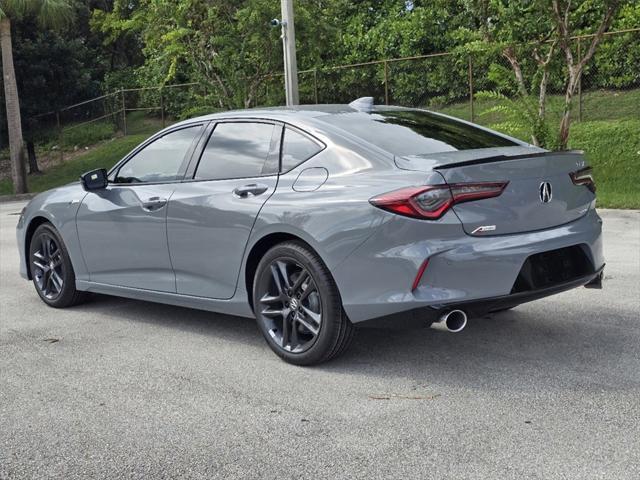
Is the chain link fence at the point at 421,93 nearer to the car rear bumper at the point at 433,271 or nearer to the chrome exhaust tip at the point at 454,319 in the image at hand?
the car rear bumper at the point at 433,271

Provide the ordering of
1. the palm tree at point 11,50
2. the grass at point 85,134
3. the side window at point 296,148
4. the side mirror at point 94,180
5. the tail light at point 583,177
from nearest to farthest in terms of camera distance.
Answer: the tail light at point 583,177 → the side window at point 296,148 → the side mirror at point 94,180 → the palm tree at point 11,50 → the grass at point 85,134

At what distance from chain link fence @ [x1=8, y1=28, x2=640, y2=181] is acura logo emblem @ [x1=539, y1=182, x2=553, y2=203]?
10.0 metres

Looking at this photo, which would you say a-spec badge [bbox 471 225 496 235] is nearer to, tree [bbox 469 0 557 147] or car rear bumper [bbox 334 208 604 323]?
car rear bumper [bbox 334 208 604 323]

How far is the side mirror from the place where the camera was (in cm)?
639

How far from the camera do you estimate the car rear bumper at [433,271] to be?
4430 mm

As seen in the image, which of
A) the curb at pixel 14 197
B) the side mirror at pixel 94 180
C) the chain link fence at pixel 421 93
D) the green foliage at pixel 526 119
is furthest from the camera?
the curb at pixel 14 197

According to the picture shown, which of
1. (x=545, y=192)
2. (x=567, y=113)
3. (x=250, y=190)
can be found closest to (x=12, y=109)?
(x=567, y=113)

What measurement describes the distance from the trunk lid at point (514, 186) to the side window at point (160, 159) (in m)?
1.87

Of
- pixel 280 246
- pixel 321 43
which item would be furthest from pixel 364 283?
pixel 321 43

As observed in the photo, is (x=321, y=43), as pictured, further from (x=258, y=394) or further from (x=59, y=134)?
(x=258, y=394)

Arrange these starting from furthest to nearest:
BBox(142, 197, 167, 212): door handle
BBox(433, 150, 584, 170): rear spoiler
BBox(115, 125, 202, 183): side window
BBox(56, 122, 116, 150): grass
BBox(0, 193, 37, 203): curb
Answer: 1. BBox(56, 122, 116, 150): grass
2. BBox(0, 193, 37, 203): curb
3. BBox(115, 125, 202, 183): side window
4. BBox(142, 197, 167, 212): door handle
5. BBox(433, 150, 584, 170): rear spoiler

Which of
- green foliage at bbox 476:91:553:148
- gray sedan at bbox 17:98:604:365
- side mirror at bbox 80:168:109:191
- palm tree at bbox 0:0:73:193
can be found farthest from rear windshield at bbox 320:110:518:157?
palm tree at bbox 0:0:73:193

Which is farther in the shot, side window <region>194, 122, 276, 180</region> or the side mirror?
the side mirror

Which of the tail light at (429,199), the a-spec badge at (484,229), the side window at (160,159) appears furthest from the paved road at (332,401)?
the side window at (160,159)
